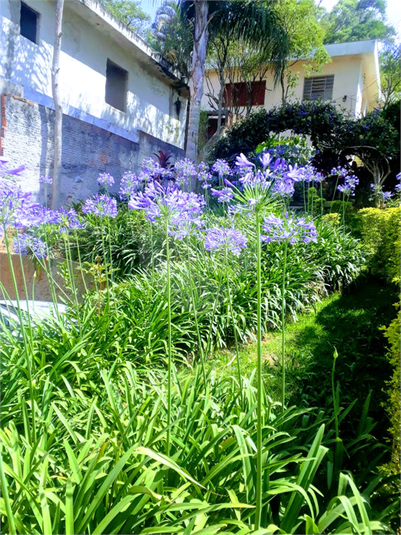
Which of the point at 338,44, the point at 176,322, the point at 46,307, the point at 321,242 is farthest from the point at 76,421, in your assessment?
the point at 338,44

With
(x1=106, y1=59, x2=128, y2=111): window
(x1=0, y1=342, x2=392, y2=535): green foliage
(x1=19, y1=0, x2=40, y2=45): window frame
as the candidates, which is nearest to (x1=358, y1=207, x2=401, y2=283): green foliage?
(x1=0, y1=342, x2=392, y2=535): green foliage

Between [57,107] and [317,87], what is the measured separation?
2970 millimetres

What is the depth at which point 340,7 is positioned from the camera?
3266 millimetres

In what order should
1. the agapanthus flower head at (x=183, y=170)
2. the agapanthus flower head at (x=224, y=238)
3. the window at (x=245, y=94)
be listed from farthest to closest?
the window at (x=245, y=94), the agapanthus flower head at (x=183, y=170), the agapanthus flower head at (x=224, y=238)

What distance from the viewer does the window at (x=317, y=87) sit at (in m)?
4.30

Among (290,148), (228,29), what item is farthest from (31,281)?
(290,148)

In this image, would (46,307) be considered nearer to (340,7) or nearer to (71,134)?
(71,134)

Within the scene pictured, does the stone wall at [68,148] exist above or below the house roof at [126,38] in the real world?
below

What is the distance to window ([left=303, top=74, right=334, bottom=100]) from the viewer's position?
4301mm

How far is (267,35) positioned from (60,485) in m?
4.25

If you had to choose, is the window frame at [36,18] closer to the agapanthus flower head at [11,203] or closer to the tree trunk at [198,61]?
the tree trunk at [198,61]

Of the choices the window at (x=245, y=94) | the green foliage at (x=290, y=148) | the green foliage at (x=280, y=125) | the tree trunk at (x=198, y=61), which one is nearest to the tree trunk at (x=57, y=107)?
the tree trunk at (x=198, y=61)

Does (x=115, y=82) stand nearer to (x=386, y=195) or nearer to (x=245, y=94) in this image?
(x=245, y=94)

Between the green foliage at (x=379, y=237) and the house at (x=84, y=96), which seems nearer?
the house at (x=84, y=96)
